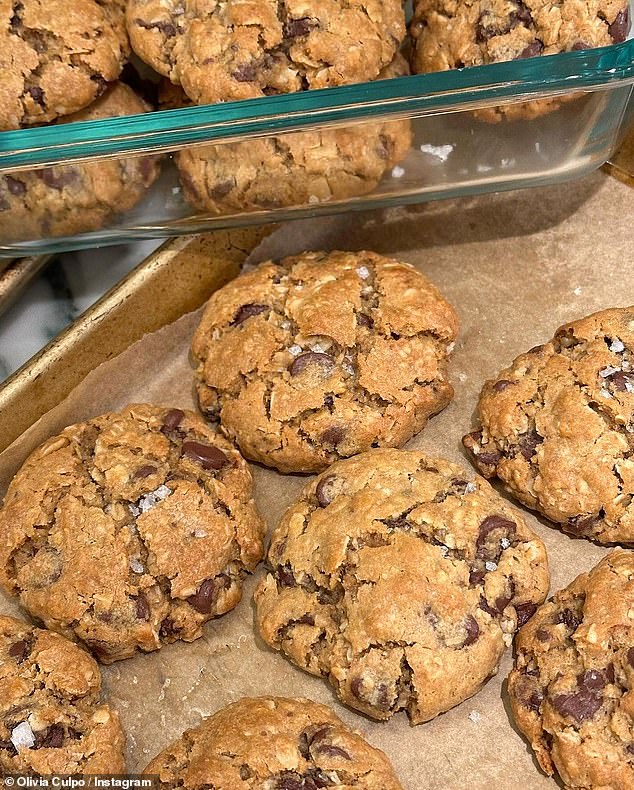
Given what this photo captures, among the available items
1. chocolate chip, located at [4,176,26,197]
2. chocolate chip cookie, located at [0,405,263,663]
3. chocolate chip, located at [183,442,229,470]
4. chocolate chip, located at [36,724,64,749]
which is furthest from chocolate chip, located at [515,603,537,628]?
chocolate chip, located at [4,176,26,197]

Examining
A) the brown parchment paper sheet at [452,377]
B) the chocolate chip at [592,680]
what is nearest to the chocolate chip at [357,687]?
the brown parchment paper sheet at [452,377]

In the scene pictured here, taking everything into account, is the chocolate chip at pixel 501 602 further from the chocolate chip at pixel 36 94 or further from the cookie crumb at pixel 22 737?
the chocolate chip at pixel 36 94

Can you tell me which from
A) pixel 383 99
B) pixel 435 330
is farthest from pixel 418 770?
pixel 383 99

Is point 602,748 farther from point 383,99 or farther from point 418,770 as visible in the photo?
point 383,99

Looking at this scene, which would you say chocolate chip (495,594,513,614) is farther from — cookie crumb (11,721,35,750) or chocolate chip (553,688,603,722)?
cookie crumb (11,721,35,750)

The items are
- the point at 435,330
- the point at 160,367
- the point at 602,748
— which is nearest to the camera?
the point at 602,748

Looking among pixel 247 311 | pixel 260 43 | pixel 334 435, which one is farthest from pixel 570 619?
pixel 260 43
